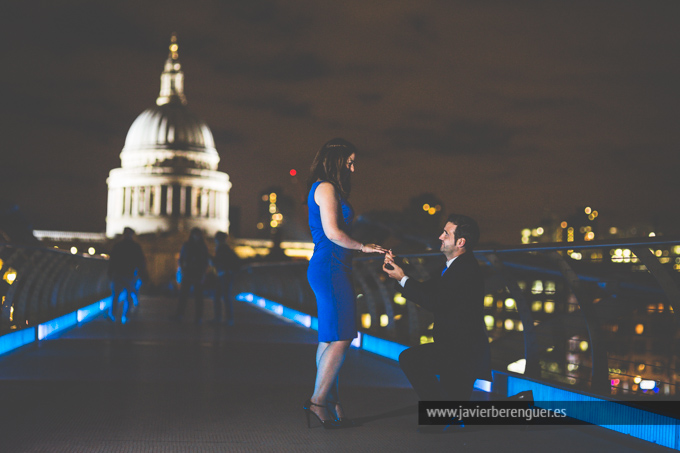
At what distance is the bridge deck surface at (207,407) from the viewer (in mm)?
5254

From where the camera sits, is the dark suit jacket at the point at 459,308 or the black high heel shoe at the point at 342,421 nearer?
the dark suit jacket at the point at 459,308

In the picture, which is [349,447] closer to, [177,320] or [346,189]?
[346,189]

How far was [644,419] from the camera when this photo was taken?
539cm

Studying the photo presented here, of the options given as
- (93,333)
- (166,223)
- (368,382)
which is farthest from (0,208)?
(166,223)

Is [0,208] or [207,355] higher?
[0,208]

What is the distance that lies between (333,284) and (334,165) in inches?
29.7

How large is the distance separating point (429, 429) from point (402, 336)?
191 inches

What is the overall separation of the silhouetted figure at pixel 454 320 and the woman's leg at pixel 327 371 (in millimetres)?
475

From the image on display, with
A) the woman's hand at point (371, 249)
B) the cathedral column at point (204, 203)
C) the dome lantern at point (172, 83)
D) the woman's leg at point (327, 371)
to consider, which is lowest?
the woman's leg at point (327, 371)

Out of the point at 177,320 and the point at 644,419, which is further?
the point at 177,320

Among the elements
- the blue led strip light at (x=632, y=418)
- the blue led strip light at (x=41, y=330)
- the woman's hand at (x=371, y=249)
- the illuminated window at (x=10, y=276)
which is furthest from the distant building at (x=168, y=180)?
the woman's hand at (x=371, y=249)

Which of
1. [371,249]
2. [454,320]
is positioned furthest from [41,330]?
[454,320]

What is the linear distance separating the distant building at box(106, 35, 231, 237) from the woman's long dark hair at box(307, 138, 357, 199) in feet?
333

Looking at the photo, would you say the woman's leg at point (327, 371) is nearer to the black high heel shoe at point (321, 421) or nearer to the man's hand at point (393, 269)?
the black high heel shoe at point (321, 421)
